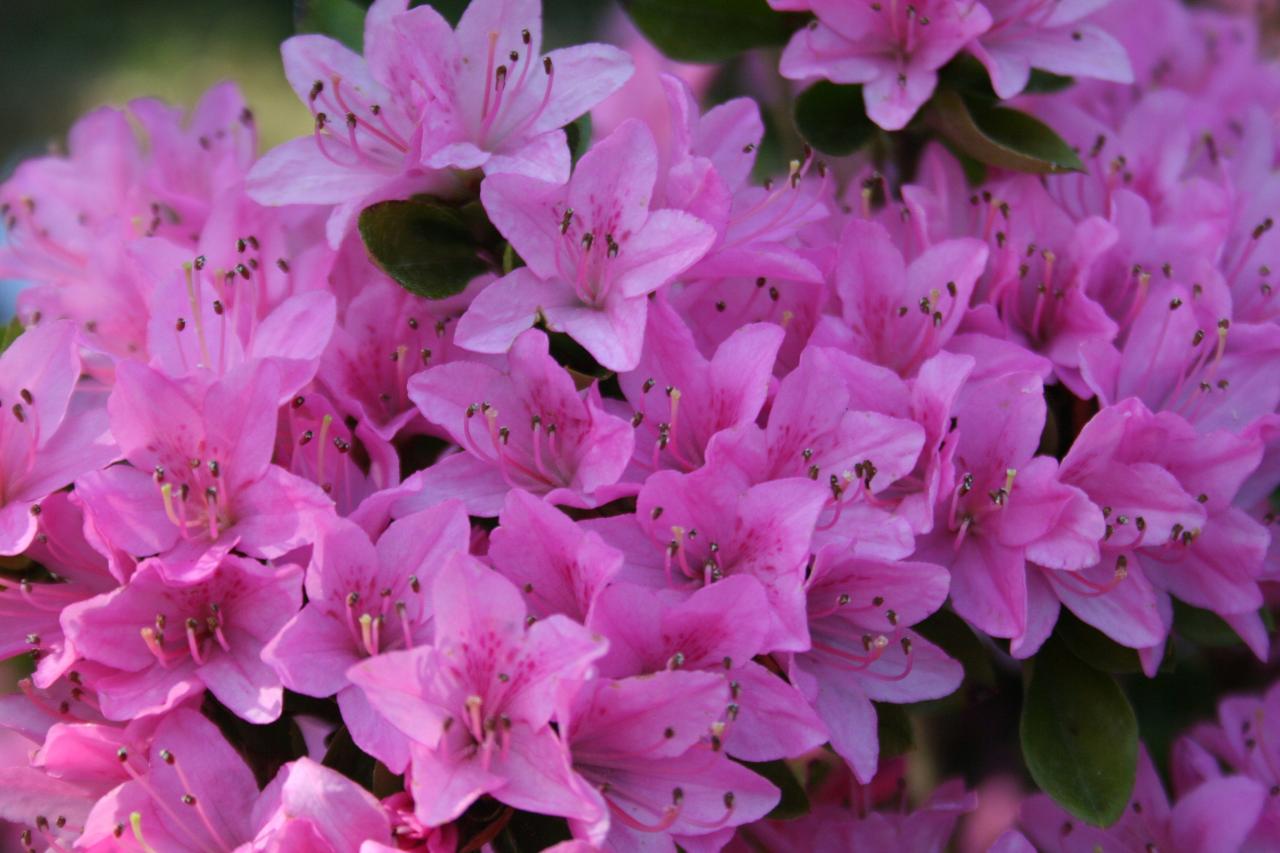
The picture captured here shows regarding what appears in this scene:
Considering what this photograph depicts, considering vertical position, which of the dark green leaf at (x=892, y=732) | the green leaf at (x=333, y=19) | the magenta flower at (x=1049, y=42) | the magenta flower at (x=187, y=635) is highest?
the green leaf at (x=333, y=19)

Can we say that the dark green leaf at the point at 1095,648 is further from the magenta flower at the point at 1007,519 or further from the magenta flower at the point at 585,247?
the magenta flower at the point at 585,247

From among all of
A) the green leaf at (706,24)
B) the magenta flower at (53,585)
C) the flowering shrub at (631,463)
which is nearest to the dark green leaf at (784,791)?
the flowering shrub at (631,463)

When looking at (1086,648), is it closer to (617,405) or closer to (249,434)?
(617,405)

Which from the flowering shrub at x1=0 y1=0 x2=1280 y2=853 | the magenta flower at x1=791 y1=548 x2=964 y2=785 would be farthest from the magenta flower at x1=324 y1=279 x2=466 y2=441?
the magenta flower at x1=791 y1=548 x2=964 y2=785

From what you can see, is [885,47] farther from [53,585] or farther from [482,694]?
[53,585]

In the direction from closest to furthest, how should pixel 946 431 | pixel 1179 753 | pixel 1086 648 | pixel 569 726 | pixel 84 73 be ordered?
1. pixel 569 726
2. pixel 946 431
3. pixel 1086 648
4. pixel 1179 753
5. pixel 84 73

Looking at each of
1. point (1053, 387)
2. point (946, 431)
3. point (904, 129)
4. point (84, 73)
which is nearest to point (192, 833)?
point (946, 431)
